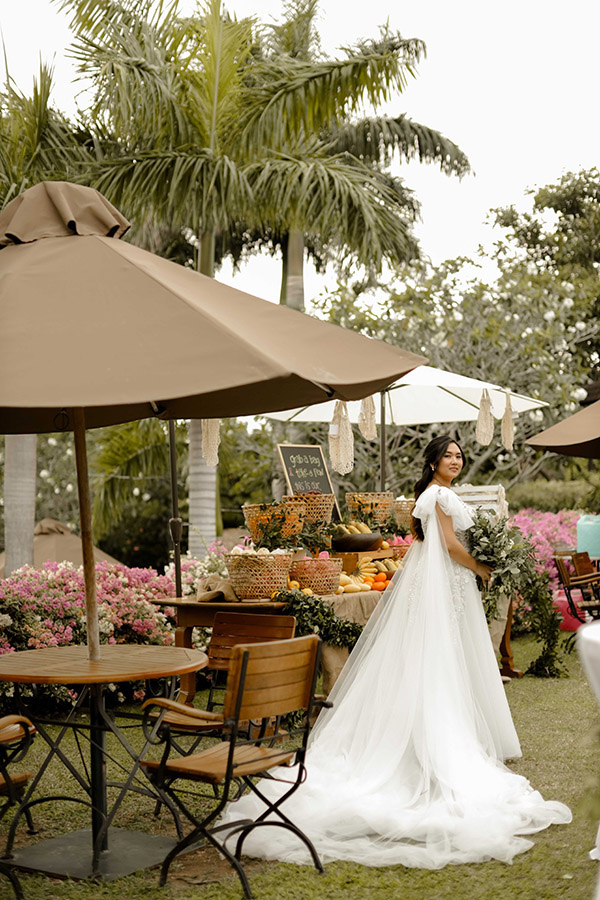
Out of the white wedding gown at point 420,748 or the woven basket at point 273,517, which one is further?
the woven basket at point 273,517

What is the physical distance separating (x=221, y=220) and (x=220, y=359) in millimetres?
9681

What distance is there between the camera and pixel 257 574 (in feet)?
23.5

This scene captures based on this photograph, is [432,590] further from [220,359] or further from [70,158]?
[70,158]

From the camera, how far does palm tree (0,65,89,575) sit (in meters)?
12.1

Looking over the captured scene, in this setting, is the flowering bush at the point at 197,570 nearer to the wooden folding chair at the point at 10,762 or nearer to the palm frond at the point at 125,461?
the wooden folding chair at the point at 10,762

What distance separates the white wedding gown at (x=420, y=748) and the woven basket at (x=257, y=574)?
4.02 feet

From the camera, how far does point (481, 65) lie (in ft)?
52.2

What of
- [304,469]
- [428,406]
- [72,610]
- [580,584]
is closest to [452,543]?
[304,469]

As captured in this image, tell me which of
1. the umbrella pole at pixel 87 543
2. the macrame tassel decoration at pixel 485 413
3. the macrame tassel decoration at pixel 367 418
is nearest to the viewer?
the umbrella pole at pixel 87 543

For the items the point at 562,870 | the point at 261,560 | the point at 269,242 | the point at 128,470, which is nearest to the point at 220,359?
the point at 562,870

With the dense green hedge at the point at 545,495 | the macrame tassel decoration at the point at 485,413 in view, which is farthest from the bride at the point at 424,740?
the dense green hedge at the point at 545,495

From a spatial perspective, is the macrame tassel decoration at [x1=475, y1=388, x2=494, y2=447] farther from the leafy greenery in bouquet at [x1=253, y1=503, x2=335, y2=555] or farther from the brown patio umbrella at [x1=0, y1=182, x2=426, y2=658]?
the brown patio umbrella at [x1=0, y1=182, x2=426, y2=658]

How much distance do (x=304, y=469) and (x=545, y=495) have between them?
476 inches

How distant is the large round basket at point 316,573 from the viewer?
7.42 m
